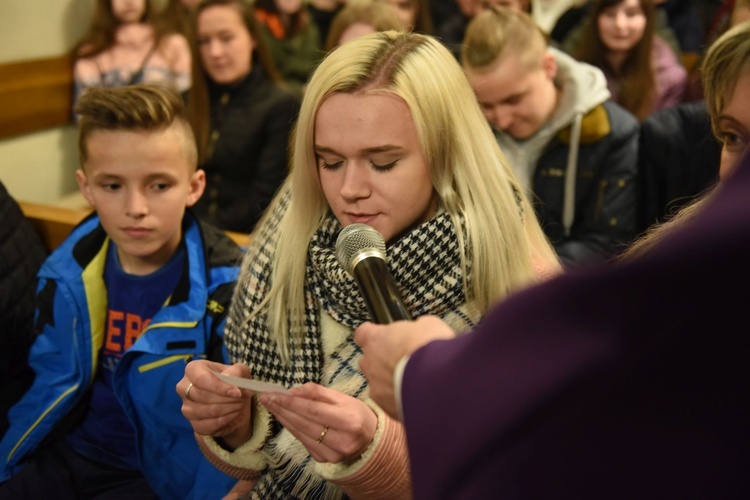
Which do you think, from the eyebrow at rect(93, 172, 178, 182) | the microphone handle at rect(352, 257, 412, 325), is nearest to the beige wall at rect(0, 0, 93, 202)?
the eyebrow at rect(93, 172, 178, 182)

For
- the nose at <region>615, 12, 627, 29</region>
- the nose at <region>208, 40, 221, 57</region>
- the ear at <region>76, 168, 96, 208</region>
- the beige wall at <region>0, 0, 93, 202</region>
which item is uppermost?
the nose at <region>615, 12, 627, 29</region>

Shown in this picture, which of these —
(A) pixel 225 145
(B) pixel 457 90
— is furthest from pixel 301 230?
(A) pixel 225 145

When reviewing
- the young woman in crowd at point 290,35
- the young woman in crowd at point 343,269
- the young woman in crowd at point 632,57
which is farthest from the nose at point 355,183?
the young woman in crowd at point 290,35

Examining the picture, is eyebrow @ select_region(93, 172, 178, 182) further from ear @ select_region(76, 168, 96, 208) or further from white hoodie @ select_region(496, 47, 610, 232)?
white hoodie @ select_region(496, 47, 610, 232)

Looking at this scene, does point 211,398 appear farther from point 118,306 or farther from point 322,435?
point 118,306

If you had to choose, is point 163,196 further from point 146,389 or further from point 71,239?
point 146,389

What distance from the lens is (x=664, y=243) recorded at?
1.73 ft

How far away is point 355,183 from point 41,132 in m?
3.04

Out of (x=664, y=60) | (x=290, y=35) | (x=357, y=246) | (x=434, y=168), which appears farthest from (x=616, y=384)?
(x=290, y=35)

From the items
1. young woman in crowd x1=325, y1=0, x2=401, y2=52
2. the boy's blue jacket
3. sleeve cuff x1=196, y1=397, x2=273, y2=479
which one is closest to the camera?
sleeve cuff x1=196, y1=397, x2=273, y2=479

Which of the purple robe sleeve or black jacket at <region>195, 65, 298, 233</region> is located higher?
the purple robe sleeve

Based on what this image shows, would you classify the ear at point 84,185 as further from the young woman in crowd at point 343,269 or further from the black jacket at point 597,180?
the black jacket at point 597,180

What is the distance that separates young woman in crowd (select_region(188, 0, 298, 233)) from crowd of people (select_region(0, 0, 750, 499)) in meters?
0.90

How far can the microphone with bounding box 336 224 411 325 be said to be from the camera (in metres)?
0.89
